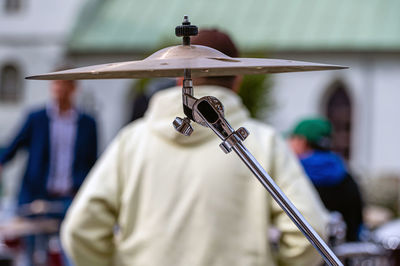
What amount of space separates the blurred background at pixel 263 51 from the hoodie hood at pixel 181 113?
2026 centimetres

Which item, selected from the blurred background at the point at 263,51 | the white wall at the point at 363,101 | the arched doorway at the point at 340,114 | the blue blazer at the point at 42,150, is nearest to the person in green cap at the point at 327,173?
the blue blazer at the point at 42,150

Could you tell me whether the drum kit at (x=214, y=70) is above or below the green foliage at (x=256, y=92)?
above

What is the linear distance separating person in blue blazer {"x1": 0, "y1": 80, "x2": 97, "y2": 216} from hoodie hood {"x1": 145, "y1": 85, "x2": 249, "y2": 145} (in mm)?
2921

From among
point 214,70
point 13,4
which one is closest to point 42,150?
point 214,70

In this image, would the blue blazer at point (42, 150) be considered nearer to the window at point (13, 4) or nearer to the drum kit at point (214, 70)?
the drum kit at point (214, 70)

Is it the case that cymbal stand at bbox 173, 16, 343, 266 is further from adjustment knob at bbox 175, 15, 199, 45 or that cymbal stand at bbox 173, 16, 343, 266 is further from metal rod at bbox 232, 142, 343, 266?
adjustment knob at bbox 175, 15, 199, 45

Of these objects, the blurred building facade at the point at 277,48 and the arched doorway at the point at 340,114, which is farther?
the arched doorway at the point at 340,114

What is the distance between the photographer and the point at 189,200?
126 inches

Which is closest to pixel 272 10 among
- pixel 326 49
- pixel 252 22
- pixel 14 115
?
pixel 252 22

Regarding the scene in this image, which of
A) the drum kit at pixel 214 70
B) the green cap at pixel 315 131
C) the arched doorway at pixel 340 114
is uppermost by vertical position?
the drum kit at pixel 214 70

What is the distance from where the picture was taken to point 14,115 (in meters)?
28.5

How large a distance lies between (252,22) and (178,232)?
81.2ft

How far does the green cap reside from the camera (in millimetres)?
5426

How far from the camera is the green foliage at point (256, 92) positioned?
21.0 metres
